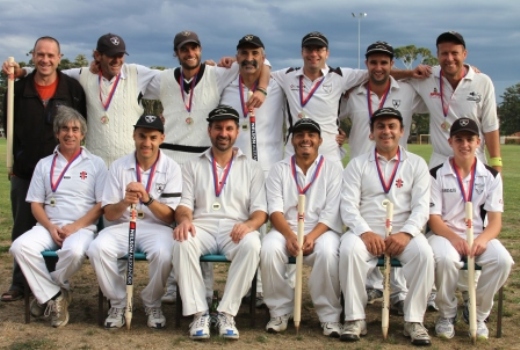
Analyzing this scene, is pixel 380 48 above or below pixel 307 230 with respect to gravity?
above

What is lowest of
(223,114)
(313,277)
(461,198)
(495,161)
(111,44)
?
(313,277)

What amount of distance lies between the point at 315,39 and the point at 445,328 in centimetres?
334

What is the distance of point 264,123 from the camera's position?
25.1 feet

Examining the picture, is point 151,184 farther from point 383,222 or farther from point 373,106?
point 373,106

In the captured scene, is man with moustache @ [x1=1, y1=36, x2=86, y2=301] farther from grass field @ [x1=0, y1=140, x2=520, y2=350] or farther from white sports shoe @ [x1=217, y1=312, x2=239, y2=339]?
white sports shoe @ [x1=217, y1=312, x2=239, y2=339]

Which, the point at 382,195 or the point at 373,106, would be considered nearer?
the point at 382,195

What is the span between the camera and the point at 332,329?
6188 mm

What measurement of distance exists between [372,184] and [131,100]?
296 cm

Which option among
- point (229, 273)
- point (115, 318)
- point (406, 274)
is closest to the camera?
point (406, 274)

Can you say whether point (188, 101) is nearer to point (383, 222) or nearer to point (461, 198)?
point (383, 222)

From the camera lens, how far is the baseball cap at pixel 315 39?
7.27m

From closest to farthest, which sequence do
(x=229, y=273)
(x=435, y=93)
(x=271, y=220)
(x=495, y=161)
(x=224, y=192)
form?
(x=229, y=273) < (x=271, y=220) < (x=224, y=192) < (x=495, y=161) < (x=435, y=93)

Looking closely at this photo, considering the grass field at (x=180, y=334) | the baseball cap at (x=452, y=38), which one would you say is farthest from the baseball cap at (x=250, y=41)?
the grass field at (x=180, y=334)

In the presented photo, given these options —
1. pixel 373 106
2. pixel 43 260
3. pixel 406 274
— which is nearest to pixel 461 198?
pixel 406 274
